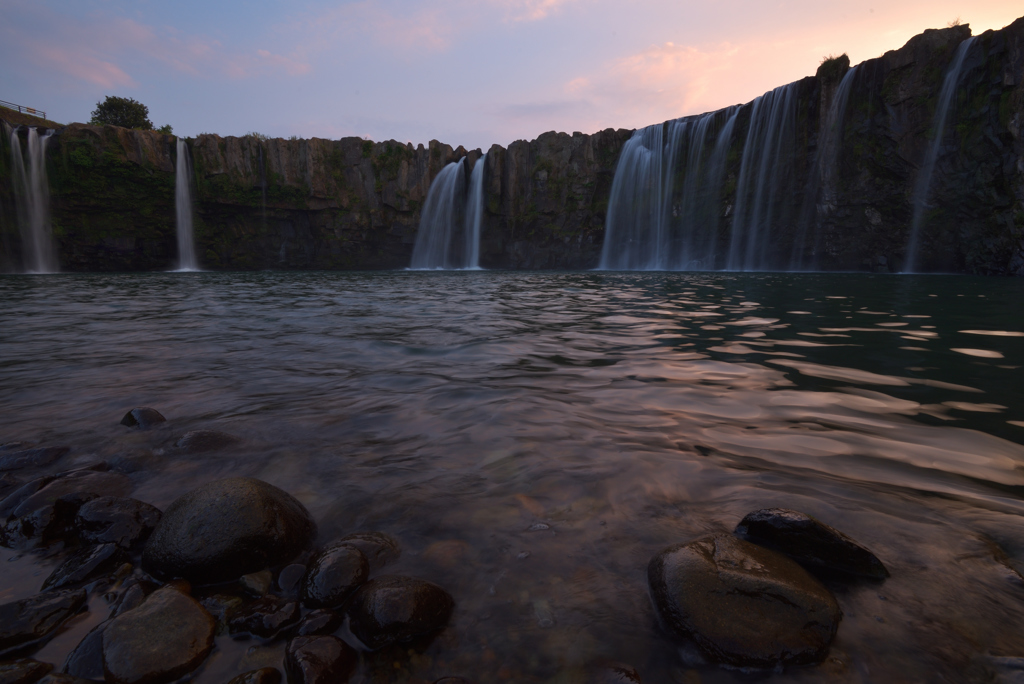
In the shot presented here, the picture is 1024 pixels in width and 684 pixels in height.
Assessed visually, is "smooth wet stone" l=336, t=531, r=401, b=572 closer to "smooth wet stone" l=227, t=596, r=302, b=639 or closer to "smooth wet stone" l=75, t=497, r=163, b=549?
"smooth wet stone" l=227, t=596, r=302, b=639

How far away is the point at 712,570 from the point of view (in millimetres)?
1717

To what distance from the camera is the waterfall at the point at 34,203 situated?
28484 millimetres

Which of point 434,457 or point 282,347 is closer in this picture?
Result: point 434,457

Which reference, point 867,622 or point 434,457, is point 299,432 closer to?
point 434,457

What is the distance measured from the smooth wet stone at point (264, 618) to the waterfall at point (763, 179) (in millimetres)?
30424

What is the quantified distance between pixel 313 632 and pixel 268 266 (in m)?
39.3

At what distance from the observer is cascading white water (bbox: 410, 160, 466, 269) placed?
35.4 m

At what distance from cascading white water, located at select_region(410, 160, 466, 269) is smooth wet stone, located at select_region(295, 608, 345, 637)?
35.7 metres

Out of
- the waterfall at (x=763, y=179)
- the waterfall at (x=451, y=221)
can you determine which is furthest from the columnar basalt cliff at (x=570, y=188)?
the waterfall at (x=451, y=221)

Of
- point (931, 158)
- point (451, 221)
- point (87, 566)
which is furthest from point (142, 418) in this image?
point (451, 221)

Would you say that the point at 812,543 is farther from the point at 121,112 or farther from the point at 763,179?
the point at 121,112

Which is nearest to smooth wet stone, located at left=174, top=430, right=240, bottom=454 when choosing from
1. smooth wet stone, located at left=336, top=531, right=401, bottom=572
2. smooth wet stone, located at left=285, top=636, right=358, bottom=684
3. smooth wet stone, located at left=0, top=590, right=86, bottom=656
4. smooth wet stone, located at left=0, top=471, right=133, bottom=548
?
smooth wet stone, located at left=0, top=471, right=133, bottom=548

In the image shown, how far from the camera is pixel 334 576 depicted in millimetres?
1812

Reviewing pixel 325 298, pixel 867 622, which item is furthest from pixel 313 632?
pixel 325 298
